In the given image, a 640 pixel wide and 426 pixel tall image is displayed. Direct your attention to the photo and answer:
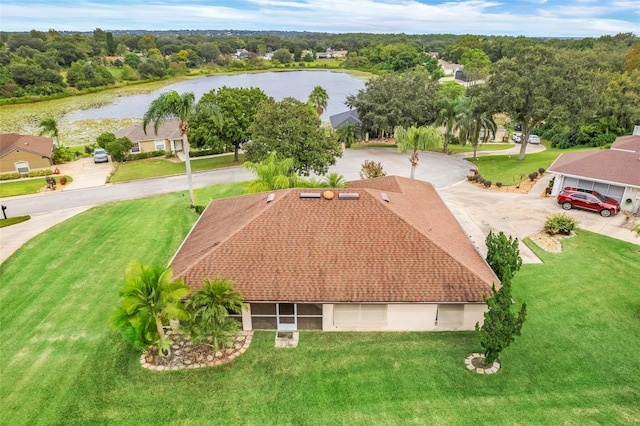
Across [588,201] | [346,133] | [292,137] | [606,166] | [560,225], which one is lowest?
[560,225]

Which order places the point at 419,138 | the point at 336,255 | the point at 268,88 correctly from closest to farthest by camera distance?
the point at 336,255, the point at 419,138, the point at 268,88

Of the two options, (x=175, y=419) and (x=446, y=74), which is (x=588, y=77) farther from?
(x=446, y=74)

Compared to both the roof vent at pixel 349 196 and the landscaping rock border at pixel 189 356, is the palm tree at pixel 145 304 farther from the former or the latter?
the roof vent at pixel 349 196

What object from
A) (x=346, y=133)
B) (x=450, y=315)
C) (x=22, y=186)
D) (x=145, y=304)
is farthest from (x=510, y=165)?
(x=22, y=186)

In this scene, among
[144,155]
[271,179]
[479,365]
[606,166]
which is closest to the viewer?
[479,365]

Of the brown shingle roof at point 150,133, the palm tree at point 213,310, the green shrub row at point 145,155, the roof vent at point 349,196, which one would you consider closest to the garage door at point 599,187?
the roof vent at point 349,196

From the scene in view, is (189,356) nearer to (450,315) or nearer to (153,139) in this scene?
(450,315)

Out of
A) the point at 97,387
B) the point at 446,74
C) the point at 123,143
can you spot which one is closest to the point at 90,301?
the point at 97,387
